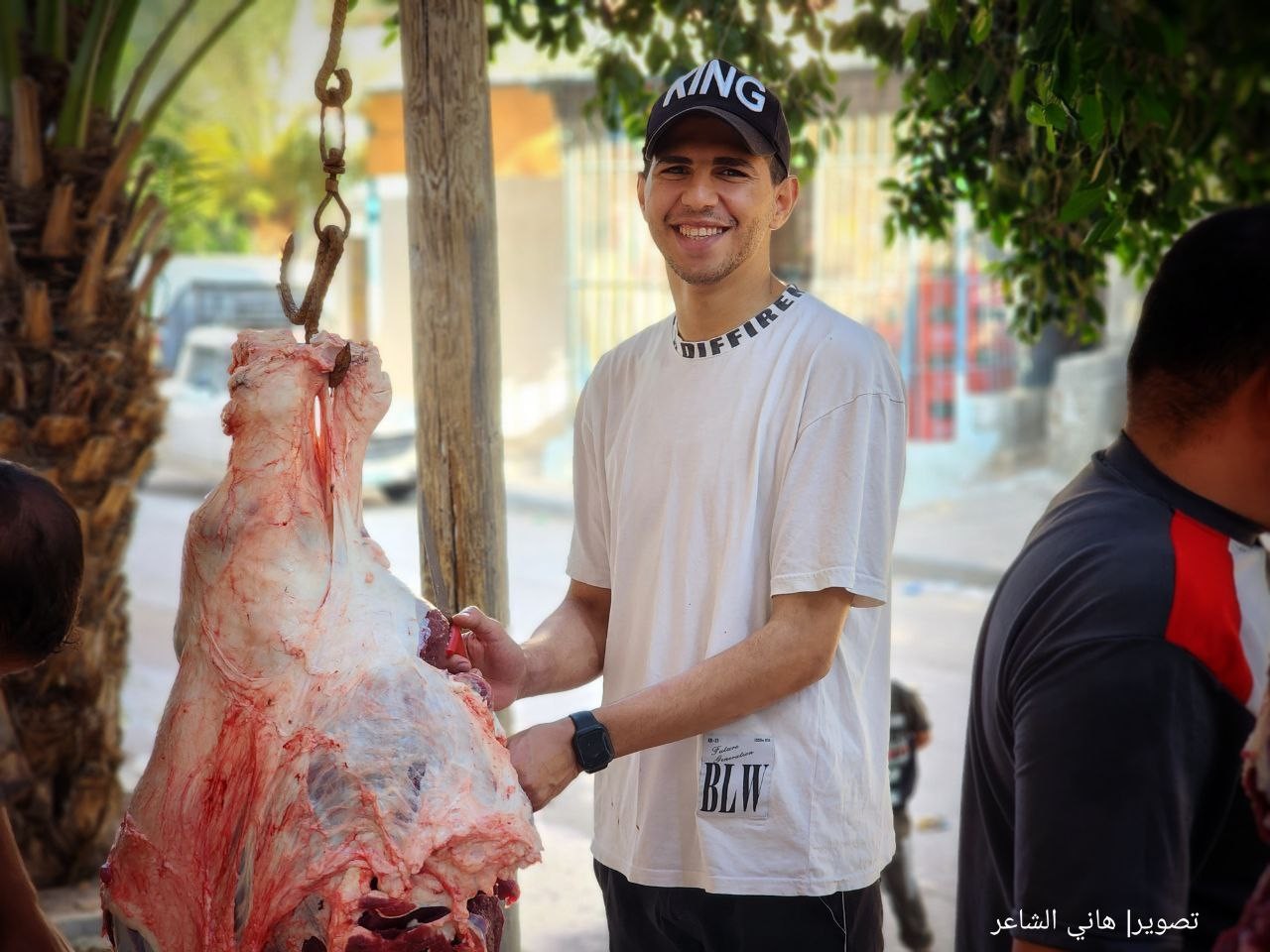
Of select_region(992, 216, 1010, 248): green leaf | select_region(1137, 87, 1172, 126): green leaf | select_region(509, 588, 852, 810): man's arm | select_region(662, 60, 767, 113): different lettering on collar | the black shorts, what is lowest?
the black shorts

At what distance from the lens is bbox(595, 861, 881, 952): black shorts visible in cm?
210

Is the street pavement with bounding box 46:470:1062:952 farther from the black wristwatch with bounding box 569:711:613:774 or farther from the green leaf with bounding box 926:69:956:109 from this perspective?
the green leaf with bounding box 926:69:956:109

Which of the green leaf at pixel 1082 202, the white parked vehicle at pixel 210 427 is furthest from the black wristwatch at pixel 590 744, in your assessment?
the white parked vehicle at pixel 210 427

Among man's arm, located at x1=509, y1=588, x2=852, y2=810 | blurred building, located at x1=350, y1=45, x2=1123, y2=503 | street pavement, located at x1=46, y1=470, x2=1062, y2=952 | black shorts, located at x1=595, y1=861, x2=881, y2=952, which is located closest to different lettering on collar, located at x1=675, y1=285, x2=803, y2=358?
man's arm, located at x1=509, y1=588, x2=852, y2=810

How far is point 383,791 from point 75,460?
2.51m

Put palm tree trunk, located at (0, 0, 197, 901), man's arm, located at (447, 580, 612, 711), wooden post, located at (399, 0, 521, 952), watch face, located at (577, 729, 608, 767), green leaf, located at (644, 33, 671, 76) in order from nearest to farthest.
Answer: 1. watch face, located at (577, 729, 608, 767)
2. man's arm, located at (447, 580, 612, 711)
3. wooden post, located at (399, 0, 521, 952)
4. green leaf, located at (644, 33, 671, 76)
5. palm tree trunk, located at (0, 0, 197, 901)

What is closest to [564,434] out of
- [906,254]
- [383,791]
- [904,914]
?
[906,254]

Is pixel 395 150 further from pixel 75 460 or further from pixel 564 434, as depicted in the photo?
pixel 75 460

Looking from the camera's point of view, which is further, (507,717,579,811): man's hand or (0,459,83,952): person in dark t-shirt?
(507,717,579,811): man's hand

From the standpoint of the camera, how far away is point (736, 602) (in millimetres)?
2113

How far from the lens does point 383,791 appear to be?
166 centimetres

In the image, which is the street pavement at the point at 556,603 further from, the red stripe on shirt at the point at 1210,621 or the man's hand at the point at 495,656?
the red stripe on shirt at the point at 1210,621

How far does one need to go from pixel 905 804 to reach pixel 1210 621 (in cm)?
273

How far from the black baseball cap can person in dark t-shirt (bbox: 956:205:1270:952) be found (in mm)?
859
